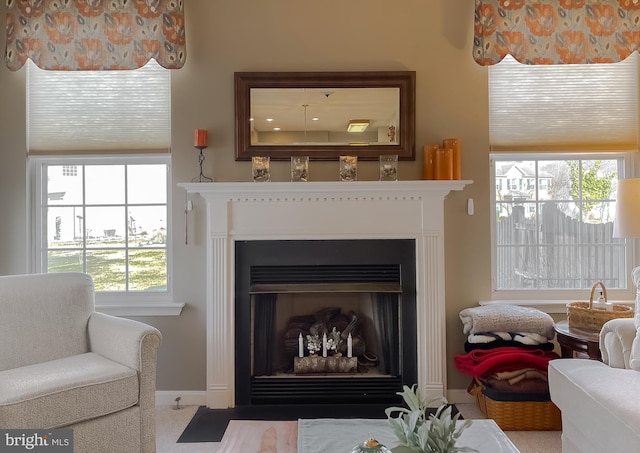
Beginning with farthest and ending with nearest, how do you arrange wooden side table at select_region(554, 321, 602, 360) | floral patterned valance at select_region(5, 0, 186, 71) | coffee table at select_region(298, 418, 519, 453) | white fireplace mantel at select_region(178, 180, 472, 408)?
floral patterned valance at select_region(5, 0, 186, 71), white fireplace mantel at select_region(178, 180, 472, 408), wooden side table at select_region(554, 321, 602, 360), coffee table at select_region(298, 418, 519, 453)

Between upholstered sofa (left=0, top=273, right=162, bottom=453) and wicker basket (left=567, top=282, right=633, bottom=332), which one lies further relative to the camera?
wicker basket (left=567, top=282, right=633, bottom=332)

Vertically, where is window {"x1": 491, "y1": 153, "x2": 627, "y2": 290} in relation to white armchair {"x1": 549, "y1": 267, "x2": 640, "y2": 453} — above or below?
above

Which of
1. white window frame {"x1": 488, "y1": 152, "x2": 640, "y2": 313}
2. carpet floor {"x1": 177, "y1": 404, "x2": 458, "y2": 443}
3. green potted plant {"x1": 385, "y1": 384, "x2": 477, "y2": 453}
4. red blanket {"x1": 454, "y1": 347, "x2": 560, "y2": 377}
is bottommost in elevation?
→ carpet floor {"x1": 177, "y1": 404, "x2": 458, "y2": 443}

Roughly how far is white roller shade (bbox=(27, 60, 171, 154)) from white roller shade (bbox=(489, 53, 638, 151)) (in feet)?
7.17

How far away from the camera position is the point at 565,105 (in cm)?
308

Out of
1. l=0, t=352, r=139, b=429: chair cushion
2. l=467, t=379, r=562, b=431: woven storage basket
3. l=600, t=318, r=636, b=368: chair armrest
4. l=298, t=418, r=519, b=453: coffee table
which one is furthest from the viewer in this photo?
l=467, t=379, r=562, b=431: woven storage basket

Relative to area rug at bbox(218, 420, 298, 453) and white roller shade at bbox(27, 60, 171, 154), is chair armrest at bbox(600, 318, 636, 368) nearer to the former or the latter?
area rug at bbox(218, 420, 298, 453)

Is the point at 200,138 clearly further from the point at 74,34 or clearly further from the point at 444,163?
the point at 444,163

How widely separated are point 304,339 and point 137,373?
1.14 metres

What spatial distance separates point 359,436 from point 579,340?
4.80 ft

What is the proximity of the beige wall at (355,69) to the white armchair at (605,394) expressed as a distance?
3.22 ft

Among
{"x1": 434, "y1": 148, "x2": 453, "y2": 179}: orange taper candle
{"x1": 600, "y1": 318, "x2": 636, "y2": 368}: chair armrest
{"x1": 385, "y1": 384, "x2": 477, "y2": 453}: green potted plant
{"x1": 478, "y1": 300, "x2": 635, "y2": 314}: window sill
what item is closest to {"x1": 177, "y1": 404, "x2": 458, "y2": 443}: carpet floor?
{"x1": 478, "y1": 300, "x2": 635, "y2": 314}: window sill

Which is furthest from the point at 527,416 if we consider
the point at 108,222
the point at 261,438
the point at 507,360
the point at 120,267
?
the point at 108,222

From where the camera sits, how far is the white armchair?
5.27 feet
